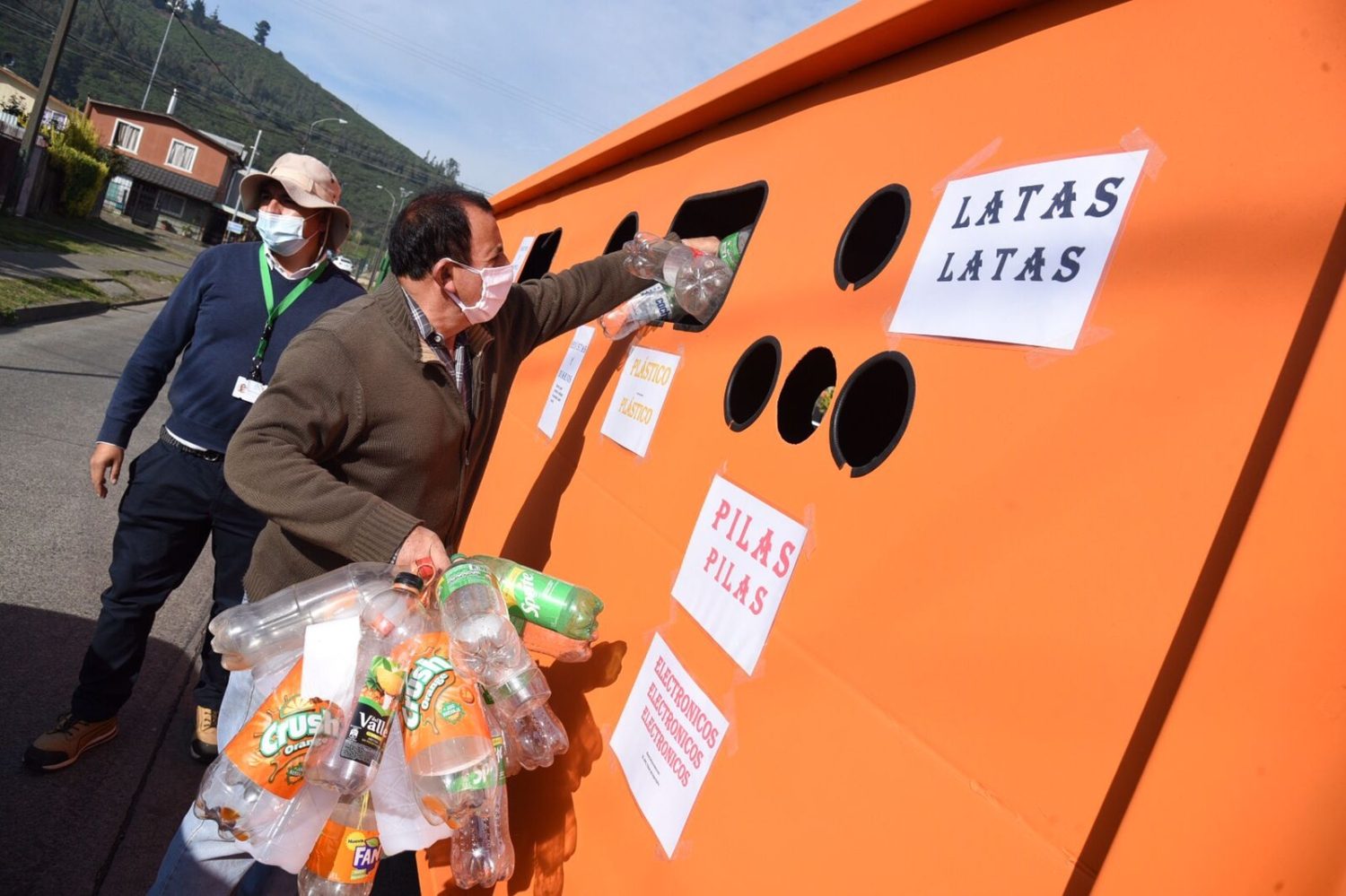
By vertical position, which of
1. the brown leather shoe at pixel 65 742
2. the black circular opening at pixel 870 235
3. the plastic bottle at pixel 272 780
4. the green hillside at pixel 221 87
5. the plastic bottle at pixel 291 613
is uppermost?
the green hillside at pixel 221 87

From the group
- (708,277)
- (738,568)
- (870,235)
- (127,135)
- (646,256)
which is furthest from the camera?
(127,135)

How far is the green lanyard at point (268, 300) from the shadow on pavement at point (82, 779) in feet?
5.56

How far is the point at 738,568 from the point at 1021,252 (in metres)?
0.84

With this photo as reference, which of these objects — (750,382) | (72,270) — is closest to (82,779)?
(750,382)

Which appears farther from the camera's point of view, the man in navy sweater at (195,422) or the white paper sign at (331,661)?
the man in navy sweater at (195,422)

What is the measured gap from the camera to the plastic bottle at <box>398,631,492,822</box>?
1.97 meters

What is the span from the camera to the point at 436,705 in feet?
6.52

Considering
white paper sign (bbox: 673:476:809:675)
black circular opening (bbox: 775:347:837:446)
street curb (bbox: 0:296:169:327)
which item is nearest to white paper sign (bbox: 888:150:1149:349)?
black circular opening (bbox: 775:347:837:446)

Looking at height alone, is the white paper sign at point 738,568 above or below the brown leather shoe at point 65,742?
above

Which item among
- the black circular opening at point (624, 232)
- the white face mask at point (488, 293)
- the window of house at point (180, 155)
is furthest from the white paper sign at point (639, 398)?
the window of house at point (180, 155)

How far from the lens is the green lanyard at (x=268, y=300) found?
140 inches

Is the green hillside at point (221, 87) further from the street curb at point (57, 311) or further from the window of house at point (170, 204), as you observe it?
the street curb at point (57, 311)

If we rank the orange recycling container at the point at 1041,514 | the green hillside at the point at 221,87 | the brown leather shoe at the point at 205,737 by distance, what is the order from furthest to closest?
the green hillside at the point at 221,87
the brown leather shoe at the point at 205,737
the orange recycling container at the point at 1041,514

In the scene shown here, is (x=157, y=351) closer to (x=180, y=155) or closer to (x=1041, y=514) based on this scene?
(x=1041, y=514)
